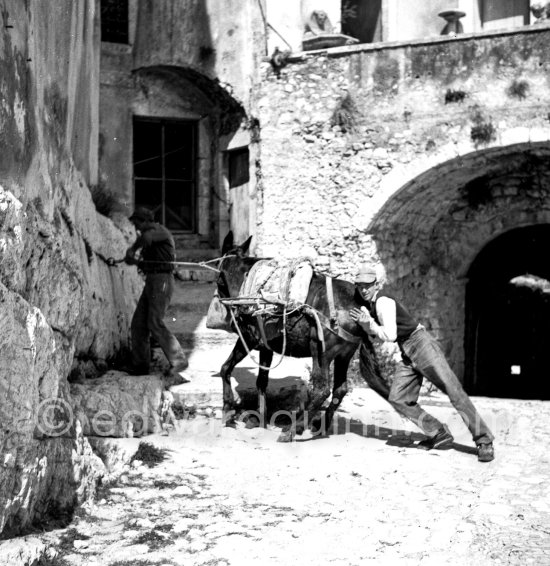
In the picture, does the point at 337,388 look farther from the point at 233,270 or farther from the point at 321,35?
the point at 321,35

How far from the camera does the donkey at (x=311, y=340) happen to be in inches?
357

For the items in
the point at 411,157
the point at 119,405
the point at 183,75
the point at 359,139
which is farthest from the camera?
the point at 183,75

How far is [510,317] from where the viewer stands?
17.8 m

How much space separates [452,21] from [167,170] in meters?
5.61

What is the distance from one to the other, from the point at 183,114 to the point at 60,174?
27.6 feet

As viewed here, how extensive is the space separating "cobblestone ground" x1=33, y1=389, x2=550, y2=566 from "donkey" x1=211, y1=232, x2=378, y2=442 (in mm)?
308

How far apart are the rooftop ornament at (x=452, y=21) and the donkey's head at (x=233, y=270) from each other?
7.75 metres

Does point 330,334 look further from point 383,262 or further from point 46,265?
point 383,262

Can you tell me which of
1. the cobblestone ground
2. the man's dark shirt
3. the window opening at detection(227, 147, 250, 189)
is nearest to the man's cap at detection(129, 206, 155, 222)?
the man's dark shirt

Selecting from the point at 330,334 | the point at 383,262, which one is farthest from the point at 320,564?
the point at 383,262

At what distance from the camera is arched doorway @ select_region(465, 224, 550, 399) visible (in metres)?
15.8

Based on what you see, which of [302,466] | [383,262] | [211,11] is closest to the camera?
[302,466]

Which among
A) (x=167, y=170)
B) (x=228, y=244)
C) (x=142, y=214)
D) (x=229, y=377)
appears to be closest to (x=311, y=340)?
(x=229, y=377)

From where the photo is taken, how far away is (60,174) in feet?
28.0
